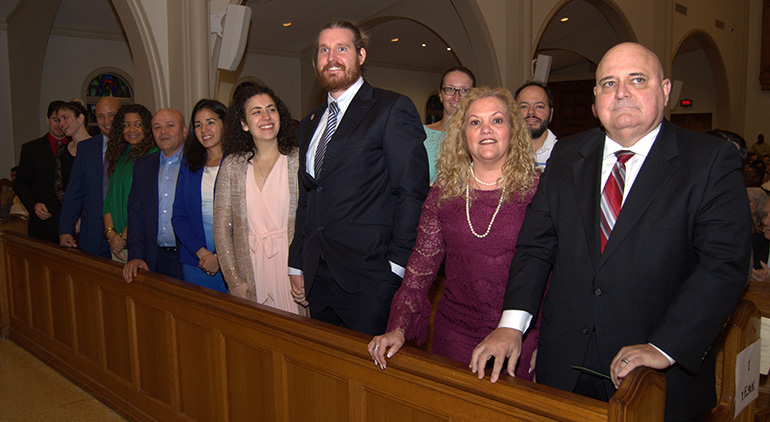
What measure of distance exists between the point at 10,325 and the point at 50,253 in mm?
1202

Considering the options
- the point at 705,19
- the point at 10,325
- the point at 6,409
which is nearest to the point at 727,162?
the point at 6,409

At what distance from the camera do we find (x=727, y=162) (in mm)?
1266

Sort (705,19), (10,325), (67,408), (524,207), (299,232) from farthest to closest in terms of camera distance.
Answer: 1. (705,19)
2. (10,325)
3. (67,408)
4. (299,232)
5. (524,207)

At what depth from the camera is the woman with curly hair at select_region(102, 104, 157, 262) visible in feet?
11.1

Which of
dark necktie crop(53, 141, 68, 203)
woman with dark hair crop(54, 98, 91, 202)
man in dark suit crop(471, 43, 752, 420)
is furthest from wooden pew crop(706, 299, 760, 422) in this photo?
dark necktie crop(53, 141, 68, 203)

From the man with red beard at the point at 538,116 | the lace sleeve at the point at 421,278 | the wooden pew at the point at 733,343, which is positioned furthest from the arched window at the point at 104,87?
the wooden pew at the point at 733,343

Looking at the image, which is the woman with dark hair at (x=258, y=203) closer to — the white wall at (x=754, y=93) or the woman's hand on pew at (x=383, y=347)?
the woman's hand on pew at (x=383, y=347)

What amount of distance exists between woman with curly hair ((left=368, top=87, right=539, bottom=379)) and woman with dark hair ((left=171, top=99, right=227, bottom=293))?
4.39 ft

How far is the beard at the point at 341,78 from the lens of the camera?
2.05 meters

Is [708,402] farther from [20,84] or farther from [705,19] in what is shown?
[705,19]

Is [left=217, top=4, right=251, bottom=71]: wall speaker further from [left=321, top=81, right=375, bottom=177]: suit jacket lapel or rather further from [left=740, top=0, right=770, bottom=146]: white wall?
[left=740, top=0, right=770, bottom=146]: white wall

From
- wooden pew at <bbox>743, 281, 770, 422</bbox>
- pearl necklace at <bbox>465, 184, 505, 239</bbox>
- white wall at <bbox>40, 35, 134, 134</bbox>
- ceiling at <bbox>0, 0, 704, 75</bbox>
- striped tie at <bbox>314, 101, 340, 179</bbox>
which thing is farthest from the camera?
white wall at <bbox>40, 35, 134, 134</bbox>

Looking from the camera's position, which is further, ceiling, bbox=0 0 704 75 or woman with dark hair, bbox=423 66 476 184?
ceiling, bbox=0 0 704 75

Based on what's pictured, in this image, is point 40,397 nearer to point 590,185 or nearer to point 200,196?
point 200,196
